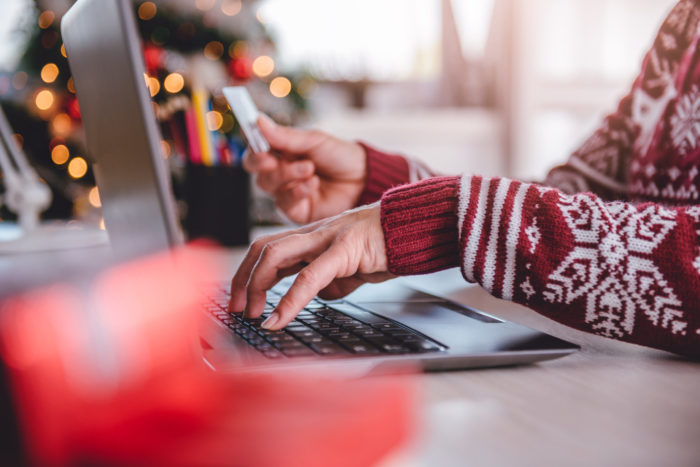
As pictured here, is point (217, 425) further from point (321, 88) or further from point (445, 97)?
point (445, 97)

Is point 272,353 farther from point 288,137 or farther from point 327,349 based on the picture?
point 288,137

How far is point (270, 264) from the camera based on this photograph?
0.48 metres

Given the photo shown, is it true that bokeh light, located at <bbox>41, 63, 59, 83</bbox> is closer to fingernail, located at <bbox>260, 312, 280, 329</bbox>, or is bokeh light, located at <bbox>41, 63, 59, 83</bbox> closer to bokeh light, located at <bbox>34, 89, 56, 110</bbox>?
bokeh light, located at <bbox>34, 89, 56, 110</bbox>

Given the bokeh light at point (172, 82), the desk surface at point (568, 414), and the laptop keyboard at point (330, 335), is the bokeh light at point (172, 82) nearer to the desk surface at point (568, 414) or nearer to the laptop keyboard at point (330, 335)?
the laptop keyboard at point (330, 335)

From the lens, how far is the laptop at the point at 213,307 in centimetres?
34

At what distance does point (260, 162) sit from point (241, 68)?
35.9 inches

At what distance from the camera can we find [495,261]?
1.52ft

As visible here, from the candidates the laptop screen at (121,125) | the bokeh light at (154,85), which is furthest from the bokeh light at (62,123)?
the laptop screen at (121,125)

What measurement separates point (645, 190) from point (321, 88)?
6.26ft

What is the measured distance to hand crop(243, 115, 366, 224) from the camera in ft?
2.78

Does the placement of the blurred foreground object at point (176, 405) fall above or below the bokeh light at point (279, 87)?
below

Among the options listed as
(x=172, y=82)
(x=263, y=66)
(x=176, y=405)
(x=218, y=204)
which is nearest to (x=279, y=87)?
(x=263, y=66)

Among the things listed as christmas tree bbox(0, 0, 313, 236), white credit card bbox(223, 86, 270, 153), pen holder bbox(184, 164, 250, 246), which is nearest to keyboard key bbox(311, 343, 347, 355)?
white credit card bbox(223, 86, 270, 153)

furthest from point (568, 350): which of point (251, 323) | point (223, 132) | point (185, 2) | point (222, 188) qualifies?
point (185, 2)
